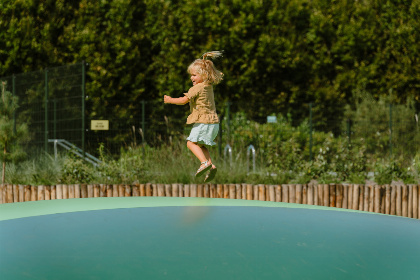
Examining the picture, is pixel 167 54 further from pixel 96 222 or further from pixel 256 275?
pixel 256 275

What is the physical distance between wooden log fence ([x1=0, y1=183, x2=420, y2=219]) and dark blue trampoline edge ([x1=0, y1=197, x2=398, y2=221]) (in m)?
0.38

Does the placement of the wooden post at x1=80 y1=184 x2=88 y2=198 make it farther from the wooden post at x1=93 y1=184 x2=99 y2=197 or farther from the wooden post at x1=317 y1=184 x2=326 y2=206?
the wooden post at x1=317 y1=184 x2=326 y2=206

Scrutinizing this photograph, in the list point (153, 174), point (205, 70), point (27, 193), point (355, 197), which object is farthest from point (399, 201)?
point (27, 193)

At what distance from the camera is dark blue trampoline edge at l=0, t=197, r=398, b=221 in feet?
22.3

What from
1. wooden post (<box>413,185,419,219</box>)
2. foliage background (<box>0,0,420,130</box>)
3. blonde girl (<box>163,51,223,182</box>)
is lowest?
wooden post (<box>413,185,419,219</box>)

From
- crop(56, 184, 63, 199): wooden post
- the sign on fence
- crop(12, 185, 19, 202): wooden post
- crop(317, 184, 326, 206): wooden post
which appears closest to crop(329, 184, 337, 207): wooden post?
crop(317, 184, 326, 206): wooden post

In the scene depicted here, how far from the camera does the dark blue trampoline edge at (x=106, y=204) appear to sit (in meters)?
6.80

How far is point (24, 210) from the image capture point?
6.88 m

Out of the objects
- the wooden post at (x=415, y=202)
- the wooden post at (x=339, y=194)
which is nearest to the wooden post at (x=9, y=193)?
the wooden post at (x=339, y=194)

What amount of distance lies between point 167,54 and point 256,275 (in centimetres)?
1015

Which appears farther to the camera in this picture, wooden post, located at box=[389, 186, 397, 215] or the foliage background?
the foliage background

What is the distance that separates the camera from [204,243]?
481cm

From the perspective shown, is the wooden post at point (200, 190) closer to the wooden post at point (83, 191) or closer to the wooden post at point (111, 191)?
the wooden post at point (111, 191)

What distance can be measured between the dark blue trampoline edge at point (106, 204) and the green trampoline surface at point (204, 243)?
0.20 ft
